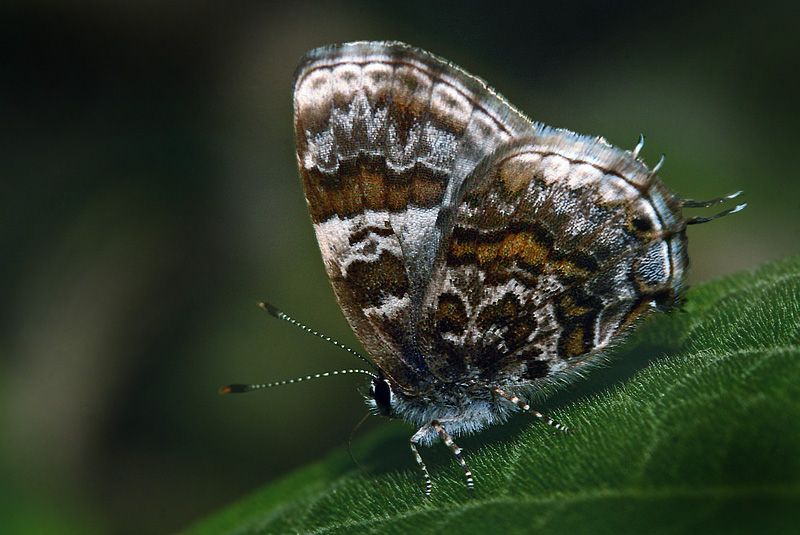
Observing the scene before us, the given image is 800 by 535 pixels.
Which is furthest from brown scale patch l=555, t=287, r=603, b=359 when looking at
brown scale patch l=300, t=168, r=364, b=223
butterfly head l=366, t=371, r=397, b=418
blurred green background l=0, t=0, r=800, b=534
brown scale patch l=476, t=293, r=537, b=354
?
blurred green background l=0, t=0, r=800, b=534

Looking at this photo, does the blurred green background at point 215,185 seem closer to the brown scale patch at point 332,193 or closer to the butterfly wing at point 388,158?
the butterfly wing at point 388,158

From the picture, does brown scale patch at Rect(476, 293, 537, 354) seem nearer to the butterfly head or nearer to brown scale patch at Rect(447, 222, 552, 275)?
brown scale patch at Rect(447, 222, 552, 275)

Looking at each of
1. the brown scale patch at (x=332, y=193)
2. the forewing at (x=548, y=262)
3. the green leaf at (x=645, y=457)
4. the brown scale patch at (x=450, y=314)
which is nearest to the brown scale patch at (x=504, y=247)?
the forewing at (x=548, y=262)

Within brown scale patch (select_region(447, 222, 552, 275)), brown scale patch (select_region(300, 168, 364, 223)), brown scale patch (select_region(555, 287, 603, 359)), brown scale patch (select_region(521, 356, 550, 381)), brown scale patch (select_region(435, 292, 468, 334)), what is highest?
brown scale patch (select_region(300, 168, 364, 223))

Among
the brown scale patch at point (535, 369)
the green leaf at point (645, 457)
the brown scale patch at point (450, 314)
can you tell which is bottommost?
the green leaf at point (645, 457)

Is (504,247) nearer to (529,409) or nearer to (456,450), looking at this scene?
(529,409)

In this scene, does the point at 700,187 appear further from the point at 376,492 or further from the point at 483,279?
the point at 376,492

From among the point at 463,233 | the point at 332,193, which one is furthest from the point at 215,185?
the point at 463,233
